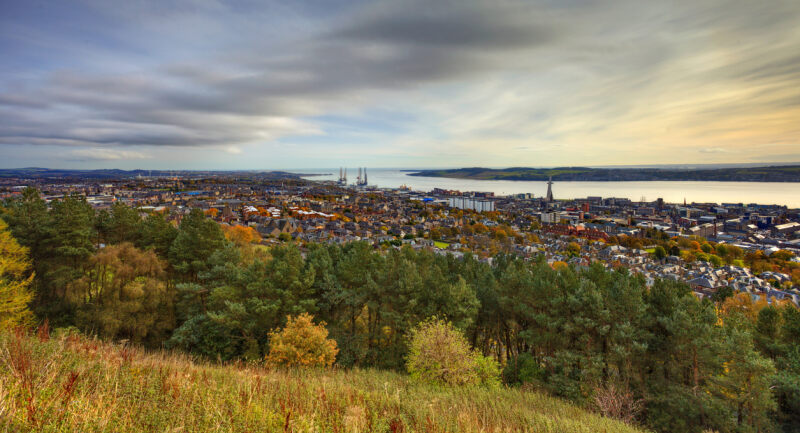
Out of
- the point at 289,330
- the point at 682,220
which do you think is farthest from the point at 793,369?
the point at 682,220

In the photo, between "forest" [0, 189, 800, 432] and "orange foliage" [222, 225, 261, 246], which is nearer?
"forest" [0, 189, 800, 432]

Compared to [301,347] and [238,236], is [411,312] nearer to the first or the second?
[301,347]

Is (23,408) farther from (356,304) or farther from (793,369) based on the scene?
(793,369)

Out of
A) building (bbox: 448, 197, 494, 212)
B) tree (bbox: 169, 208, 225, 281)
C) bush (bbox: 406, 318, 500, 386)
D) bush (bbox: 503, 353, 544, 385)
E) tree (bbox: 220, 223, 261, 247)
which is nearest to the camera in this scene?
bush (bbox: 406, 318, 500, 386)

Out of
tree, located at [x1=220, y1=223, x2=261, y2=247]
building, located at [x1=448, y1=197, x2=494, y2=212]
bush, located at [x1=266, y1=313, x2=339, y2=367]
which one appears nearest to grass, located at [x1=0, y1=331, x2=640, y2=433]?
bush, located at [x1=266, y1=313, x2=339, y2=367]

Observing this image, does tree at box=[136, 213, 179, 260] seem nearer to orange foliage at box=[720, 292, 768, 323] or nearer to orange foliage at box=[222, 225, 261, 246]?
orange foliage at box=[222, 225, 261, 246]

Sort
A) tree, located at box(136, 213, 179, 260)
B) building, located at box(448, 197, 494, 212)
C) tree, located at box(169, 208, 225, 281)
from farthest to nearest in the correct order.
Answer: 1. building, located at box(448, 197, 494, 212)
2. tree, located at box(136, 213, 179, 260)
3. tree, located at box(169, 208, 225, 281)

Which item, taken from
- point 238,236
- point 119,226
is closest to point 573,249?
point 238,236
